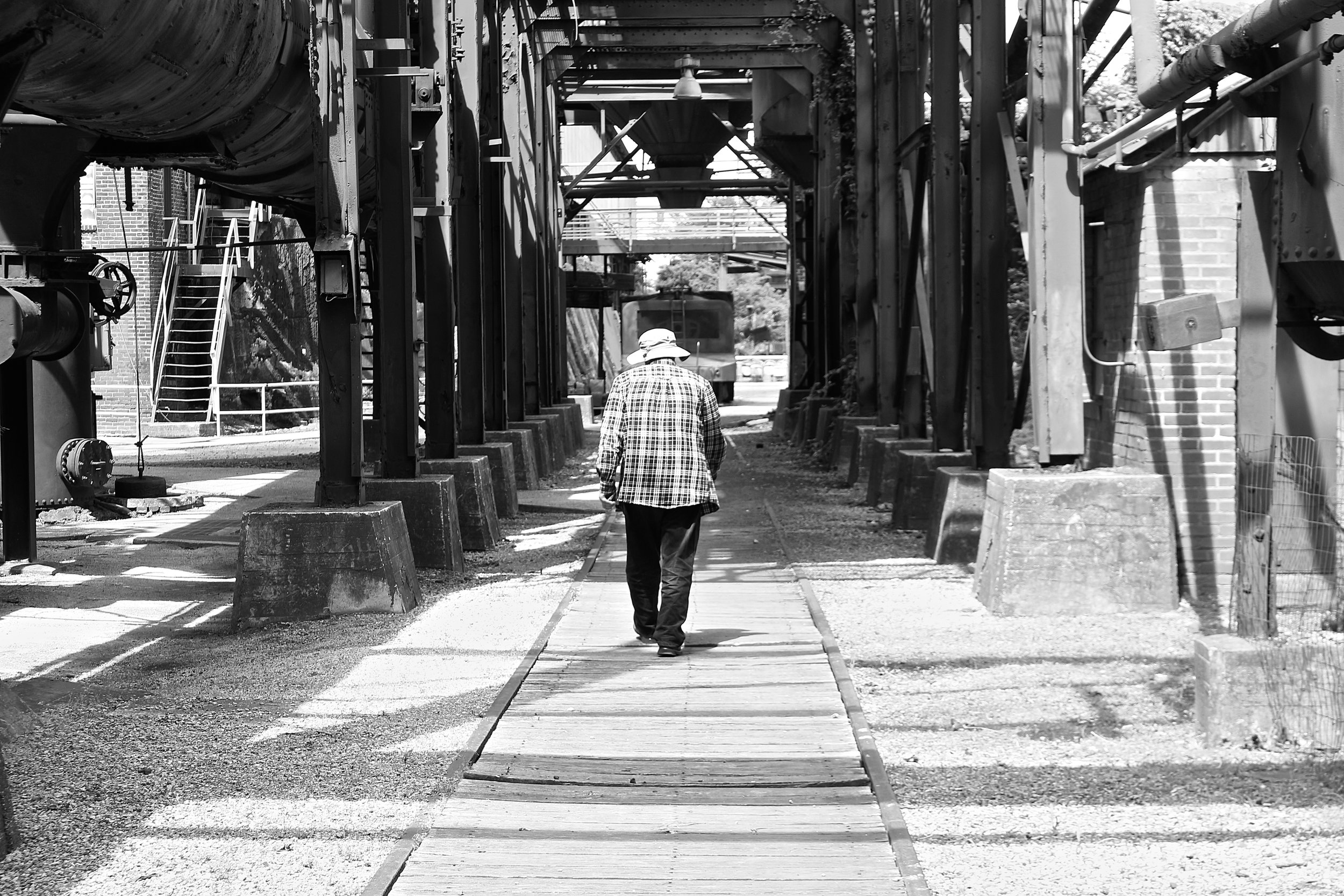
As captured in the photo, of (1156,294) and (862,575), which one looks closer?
(1156,294)

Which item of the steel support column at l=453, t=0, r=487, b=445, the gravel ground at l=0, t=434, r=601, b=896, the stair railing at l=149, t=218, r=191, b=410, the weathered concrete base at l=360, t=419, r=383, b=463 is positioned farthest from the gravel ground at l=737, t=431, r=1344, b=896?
the stair railing at l=149, t=218, r=191, b=410

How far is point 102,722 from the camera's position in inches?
263

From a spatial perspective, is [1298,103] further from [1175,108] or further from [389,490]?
[389,490]

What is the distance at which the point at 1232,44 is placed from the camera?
20.6 feet

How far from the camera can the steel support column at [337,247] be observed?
952 centimetres

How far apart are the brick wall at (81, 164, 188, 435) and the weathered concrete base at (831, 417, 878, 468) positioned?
13573 millimetres

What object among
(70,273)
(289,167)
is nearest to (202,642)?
(70,273)

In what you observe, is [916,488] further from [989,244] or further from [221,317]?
[221,317]

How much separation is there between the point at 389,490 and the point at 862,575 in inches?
141

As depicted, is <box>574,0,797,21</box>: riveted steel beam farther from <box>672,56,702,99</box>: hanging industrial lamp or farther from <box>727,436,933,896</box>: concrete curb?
<box>727,436,933,896</box>: concrete curb

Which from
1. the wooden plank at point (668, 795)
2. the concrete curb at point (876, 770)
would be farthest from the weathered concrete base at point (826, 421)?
the wooden plank at point (668, 795)

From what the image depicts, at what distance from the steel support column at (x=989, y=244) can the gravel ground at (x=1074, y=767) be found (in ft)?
7.21

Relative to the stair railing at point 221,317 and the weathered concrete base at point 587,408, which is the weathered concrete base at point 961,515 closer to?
the stair railing at point 221,317

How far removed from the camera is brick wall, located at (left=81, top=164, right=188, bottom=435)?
87.8 ft
